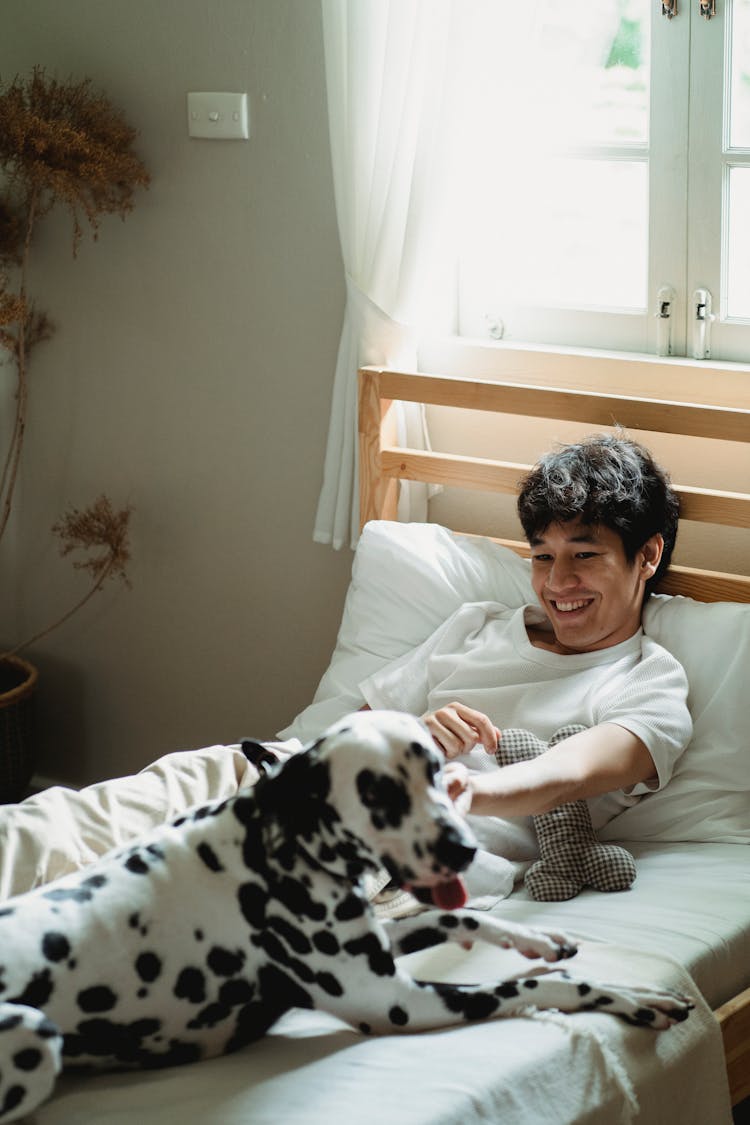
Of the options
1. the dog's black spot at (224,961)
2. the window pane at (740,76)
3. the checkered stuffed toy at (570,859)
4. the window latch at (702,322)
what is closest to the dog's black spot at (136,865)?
the dog's black spot at (224,961)

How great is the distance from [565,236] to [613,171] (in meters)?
0.16

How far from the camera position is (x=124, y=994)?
4.45ft

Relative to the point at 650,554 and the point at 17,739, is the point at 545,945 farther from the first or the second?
the point at 17,739

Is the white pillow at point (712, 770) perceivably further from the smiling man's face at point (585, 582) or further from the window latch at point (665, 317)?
the window latch at point (665, 317)

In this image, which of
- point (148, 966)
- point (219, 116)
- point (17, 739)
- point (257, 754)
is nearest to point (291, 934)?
point (148, 966)

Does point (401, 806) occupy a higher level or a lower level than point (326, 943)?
higher

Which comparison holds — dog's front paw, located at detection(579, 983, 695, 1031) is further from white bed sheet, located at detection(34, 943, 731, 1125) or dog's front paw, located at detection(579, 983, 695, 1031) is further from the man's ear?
the man's ear

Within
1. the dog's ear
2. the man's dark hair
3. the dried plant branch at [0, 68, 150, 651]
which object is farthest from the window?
the dog's ear

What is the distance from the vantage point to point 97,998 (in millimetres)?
1348

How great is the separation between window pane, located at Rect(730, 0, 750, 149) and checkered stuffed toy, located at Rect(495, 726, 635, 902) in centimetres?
121

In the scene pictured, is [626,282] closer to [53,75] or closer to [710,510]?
[710,510]

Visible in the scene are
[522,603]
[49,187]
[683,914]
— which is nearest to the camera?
[683,914]

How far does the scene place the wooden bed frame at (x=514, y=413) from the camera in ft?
7.52

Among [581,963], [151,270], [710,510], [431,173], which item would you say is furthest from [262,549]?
[581,963]
